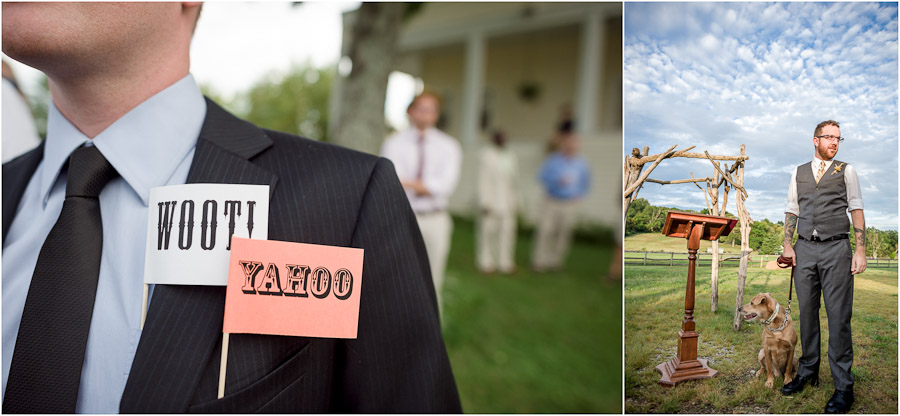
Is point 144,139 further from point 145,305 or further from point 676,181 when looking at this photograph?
point 676,181

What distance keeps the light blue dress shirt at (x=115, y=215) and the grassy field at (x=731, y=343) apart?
2.85 feet

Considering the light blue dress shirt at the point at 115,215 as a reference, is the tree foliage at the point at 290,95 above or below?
above

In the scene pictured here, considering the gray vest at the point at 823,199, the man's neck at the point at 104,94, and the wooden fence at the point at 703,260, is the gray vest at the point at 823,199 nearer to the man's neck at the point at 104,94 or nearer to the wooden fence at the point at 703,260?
the wooden fence at the point at 703,260

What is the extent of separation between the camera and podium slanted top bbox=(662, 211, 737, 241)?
0.90 meters

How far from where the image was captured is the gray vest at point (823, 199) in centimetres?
90

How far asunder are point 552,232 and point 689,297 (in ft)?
21.8

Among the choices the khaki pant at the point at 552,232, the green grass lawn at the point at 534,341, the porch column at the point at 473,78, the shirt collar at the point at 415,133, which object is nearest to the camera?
the green grass lawn at the point at 534,341

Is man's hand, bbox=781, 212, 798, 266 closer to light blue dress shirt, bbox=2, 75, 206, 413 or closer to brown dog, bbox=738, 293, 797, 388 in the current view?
brown dog, bbox=738, 293, 797, 388

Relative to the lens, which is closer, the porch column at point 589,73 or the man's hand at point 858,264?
the man's hand at point 858,264

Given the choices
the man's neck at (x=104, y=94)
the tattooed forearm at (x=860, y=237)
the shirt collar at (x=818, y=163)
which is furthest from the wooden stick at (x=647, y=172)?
the man's neck at (x=104, y=94)

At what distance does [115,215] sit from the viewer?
1066mm

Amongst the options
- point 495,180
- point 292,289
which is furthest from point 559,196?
point 292,289

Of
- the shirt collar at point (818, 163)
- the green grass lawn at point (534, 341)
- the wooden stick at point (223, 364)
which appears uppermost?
the shirt collar at point (818, 163)

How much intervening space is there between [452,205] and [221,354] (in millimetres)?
11919
